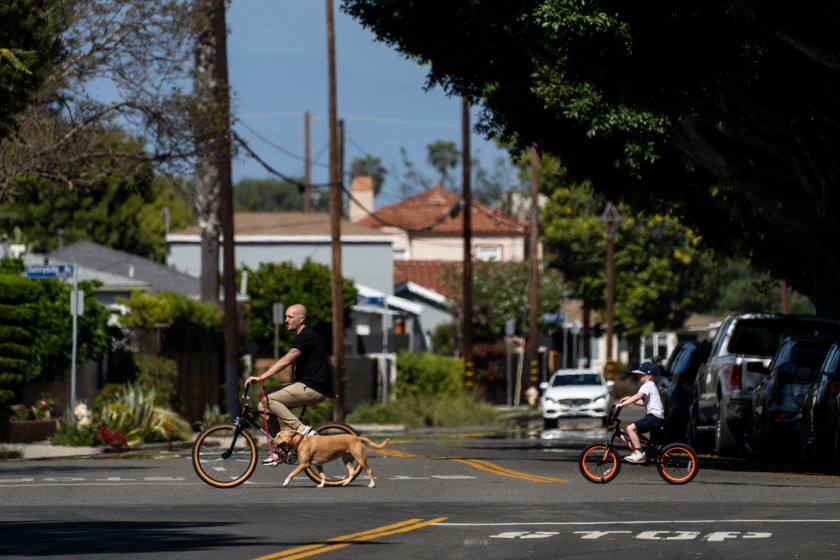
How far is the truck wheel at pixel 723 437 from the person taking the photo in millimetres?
24719

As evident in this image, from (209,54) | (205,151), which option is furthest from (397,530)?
(209,54)

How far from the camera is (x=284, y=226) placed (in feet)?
250

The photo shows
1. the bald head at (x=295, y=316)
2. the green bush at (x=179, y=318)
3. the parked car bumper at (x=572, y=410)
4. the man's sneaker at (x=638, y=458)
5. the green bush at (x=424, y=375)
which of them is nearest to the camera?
the bald head at (x=295, y=316)

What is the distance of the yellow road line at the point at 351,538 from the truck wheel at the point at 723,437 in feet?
36.6

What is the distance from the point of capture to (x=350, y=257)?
75.3 meters

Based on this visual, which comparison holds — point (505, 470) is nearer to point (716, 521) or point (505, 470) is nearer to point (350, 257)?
point (716, 521)

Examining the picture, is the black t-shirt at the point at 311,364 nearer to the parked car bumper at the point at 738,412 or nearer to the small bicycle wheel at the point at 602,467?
the small bicycle wheel at the point at 602,467

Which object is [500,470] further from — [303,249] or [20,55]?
[303,249]

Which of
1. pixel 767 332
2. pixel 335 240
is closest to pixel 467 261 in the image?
pixel 335 240

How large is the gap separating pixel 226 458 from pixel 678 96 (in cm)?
772

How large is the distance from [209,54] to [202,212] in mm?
5470

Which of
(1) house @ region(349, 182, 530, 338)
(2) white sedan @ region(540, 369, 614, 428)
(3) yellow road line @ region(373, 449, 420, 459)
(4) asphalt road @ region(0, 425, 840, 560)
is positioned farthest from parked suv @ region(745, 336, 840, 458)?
(1) house @ region(349, 182, 530, 338)

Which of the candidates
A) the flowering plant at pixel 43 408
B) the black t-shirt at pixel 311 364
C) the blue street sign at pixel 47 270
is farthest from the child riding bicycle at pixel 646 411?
the flowering plant at pixel 43 408

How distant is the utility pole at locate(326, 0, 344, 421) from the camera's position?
4012cm
